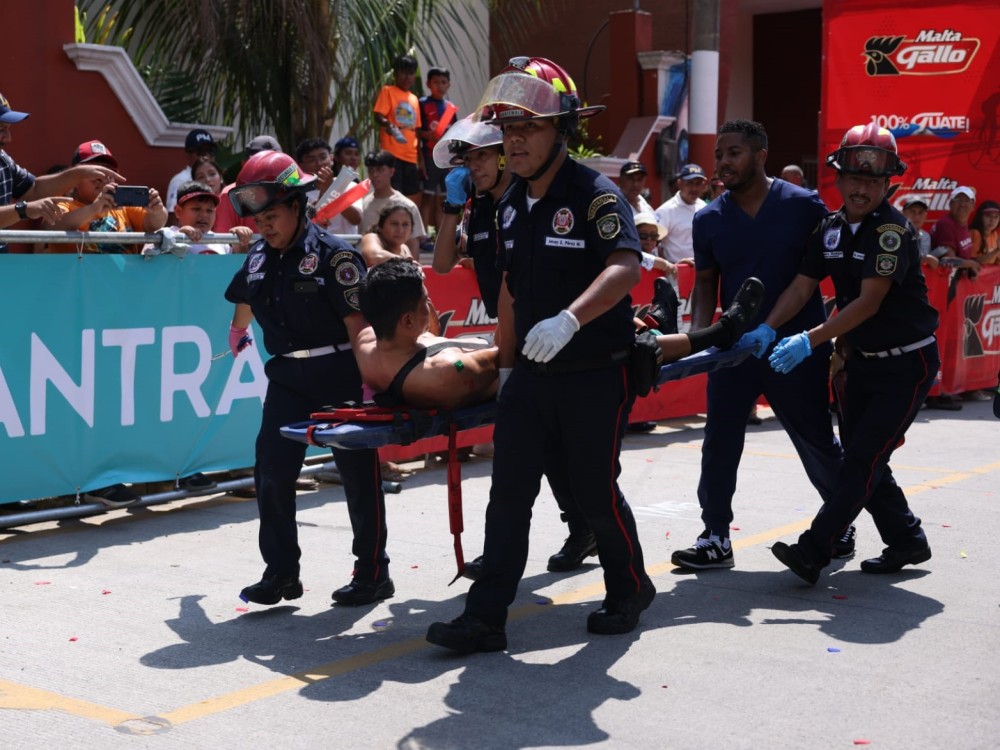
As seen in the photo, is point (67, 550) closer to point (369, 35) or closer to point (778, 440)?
point (778, 440)

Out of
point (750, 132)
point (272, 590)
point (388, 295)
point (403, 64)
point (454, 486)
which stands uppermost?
point (403, 64)

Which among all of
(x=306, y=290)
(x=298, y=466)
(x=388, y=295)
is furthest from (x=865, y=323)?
(x=298, y=466)

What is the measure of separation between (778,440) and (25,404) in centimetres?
606

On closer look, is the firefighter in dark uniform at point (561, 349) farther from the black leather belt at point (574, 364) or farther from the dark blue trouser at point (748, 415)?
the dark blue trouser at point (748, 415)

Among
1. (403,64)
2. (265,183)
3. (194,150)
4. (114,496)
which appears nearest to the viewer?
(265,183)

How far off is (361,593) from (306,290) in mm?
1366

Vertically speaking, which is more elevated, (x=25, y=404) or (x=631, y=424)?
(x=25, y=404)

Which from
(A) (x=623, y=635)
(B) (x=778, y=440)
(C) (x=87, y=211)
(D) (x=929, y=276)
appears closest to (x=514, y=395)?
(A) (x=623, y=635)

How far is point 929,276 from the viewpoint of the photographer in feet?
42.9

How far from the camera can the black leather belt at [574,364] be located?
5148 millimetres

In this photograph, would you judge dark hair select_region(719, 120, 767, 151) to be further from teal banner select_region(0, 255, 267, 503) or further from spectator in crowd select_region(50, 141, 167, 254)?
spectator in crowd select_region(50, 141, 167, 254)

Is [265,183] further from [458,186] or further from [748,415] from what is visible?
[748,415]

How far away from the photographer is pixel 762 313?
646 cm

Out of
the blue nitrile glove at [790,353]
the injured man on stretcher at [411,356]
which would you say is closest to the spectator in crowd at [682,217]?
the blue nitrile glove at [790,353]
